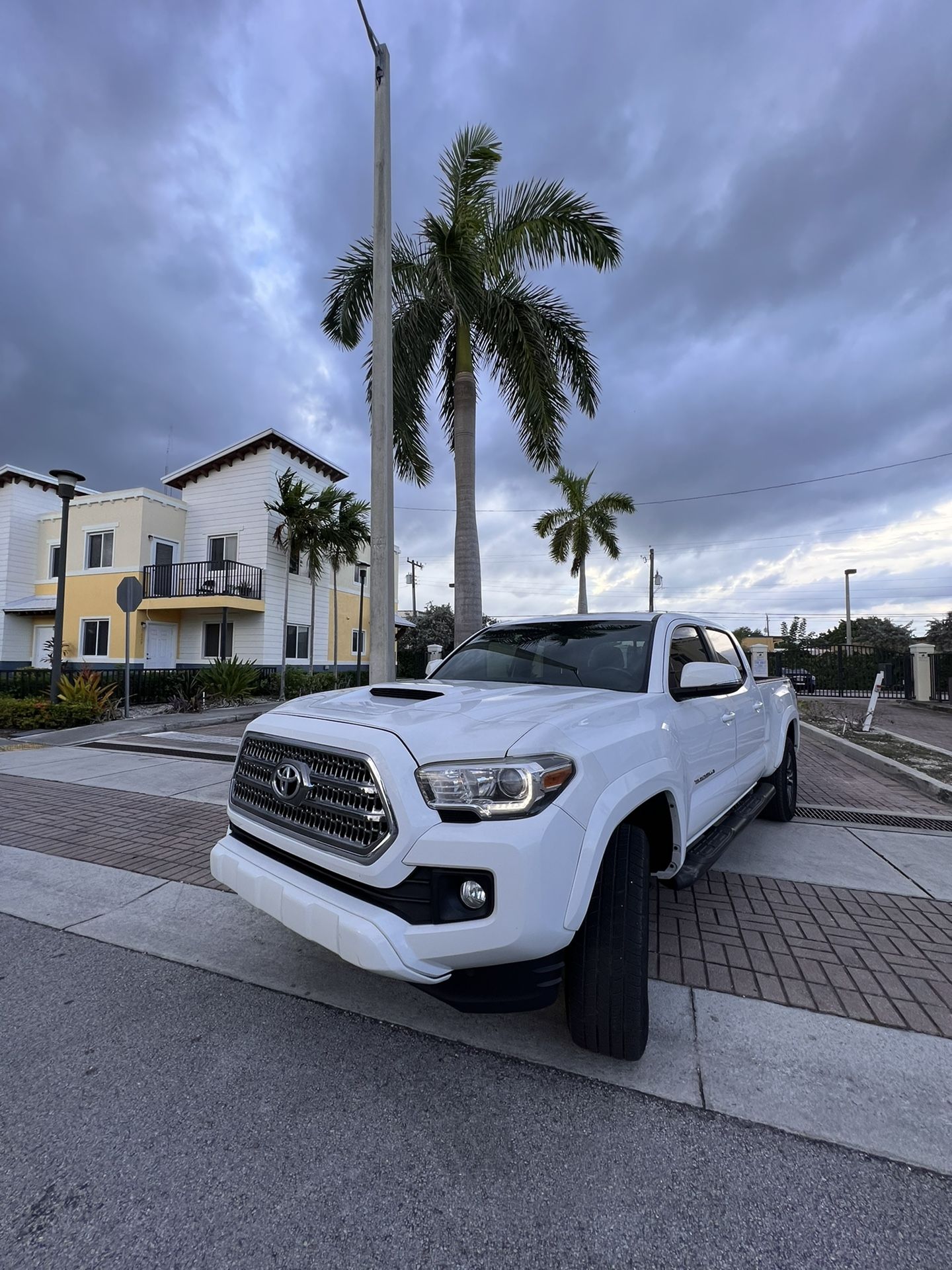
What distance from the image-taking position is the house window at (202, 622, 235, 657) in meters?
20.8

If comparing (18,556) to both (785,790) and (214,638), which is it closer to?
(214,638)

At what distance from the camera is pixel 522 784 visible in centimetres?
199

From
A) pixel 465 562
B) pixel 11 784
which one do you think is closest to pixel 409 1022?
pixel 11 784

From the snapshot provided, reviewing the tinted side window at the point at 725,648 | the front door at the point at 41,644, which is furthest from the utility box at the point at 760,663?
the front door at the point at 41,644

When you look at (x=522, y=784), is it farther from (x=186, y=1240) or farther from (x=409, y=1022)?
(x=186, y=1240)

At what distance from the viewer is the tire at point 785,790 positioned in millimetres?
5184

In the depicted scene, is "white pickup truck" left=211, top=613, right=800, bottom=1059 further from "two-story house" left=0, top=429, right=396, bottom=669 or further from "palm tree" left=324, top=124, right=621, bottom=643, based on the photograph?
"two-story house" left=0, top=429, right=396, bottom=669

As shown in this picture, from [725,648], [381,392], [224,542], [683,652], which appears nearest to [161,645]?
[224,542]

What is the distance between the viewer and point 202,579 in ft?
67.2

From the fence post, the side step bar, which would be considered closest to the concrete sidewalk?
the side step bar

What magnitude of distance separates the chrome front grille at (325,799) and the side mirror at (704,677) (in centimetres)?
158

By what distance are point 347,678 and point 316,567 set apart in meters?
5.80

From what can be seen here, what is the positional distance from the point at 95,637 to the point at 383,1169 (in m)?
23.6

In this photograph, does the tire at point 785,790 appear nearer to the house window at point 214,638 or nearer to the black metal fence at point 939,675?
the black metal fence at point 939,675
